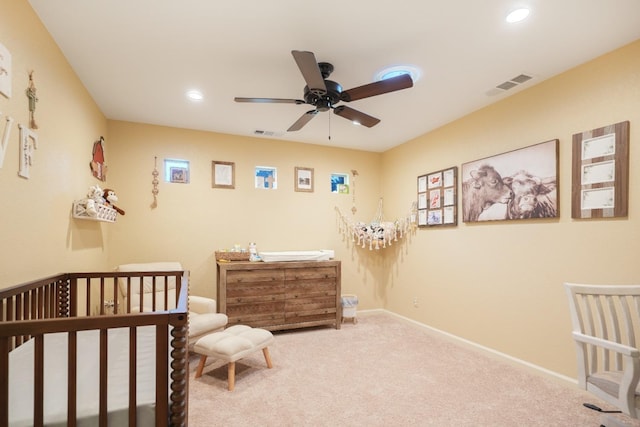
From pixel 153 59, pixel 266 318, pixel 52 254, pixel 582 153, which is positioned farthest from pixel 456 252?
pixel 52 254

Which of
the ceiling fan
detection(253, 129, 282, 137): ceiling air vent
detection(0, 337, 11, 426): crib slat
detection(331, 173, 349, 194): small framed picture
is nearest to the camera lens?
detection(0, 337, 11, 426): crib slat

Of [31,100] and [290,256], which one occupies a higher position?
[31,100]

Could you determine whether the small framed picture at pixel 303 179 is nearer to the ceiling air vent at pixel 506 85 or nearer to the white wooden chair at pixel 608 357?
the ceiling air vent at pixel 506 85

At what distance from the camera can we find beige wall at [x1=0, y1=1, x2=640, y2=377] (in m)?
2.07

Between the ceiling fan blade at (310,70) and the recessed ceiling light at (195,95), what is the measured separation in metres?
1.36

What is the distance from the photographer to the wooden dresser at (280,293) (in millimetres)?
3709

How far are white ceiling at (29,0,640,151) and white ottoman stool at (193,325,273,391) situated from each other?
224cm

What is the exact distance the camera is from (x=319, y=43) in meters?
2.21

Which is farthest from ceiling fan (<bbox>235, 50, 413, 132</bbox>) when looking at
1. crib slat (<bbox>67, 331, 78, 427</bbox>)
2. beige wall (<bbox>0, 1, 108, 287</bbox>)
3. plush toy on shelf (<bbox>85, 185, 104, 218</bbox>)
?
crib slat (<bbox>67, 331, 78, 427</bbox>)

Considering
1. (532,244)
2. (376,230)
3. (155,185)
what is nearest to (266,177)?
(155,185)

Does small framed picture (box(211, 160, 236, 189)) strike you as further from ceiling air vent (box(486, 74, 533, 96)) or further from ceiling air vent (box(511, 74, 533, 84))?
ceiling air vent (box(511, 74, 533, 84))

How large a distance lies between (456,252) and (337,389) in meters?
2.07

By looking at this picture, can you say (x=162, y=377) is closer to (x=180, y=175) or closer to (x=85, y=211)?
(x=85, y=211)

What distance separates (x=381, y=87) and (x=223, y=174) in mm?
2720
